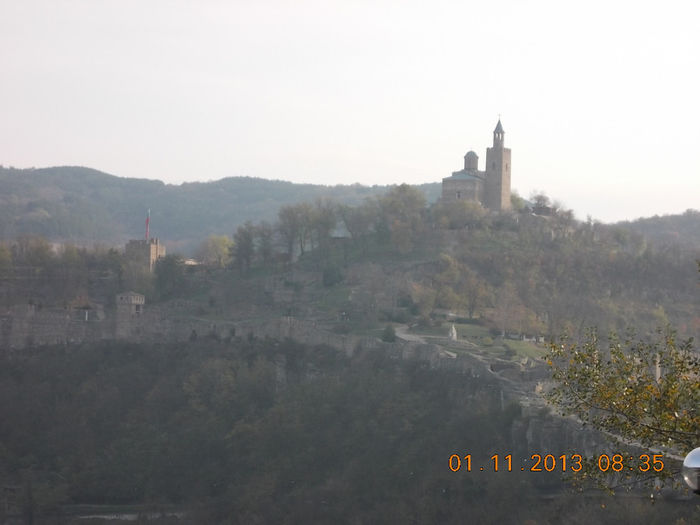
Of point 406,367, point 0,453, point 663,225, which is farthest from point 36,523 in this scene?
point 663,225

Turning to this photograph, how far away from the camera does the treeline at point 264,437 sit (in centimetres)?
3222

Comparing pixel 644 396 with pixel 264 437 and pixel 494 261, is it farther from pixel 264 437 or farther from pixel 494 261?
pixel 494 261

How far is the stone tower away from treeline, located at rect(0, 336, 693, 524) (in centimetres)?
1749

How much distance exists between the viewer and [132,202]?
154000mm

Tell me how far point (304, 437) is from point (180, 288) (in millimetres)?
22308

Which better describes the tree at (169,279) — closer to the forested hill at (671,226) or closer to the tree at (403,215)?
the tree at (403,215)

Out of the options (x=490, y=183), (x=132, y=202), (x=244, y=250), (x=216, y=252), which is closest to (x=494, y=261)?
(x=490, y=183)

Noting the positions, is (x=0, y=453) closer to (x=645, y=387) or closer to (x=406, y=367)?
(x=406, y=367)

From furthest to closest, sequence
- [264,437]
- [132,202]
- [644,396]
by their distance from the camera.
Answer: [132,202]
[264,437]
[644,396]

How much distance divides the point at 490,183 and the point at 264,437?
80.6 feet

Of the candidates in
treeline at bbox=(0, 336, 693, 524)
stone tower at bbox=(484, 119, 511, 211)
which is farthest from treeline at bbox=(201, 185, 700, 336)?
treeline at bbox=(0, 336, 693, 524)

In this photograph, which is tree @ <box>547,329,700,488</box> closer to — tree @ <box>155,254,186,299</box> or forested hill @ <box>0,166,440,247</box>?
tree @ <box>155,254,186,299</box>

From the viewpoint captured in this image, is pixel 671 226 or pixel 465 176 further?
pixel 671 226

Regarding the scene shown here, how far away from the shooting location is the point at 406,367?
134 feet
